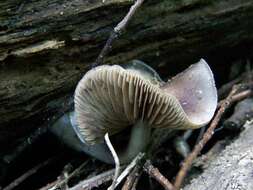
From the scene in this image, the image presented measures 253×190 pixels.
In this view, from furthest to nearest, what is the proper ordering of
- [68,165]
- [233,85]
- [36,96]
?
[233,85] < [68,165] < [36,96]

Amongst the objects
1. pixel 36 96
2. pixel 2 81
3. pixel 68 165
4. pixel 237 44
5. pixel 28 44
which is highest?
pixel 28 44

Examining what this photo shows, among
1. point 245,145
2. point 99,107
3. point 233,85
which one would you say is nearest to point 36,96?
point 99,107

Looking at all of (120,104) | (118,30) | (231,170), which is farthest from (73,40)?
(231,170)

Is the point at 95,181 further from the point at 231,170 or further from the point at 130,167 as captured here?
the point at 231,170

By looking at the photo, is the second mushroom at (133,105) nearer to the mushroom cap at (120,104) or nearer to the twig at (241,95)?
the mushroom cap at (120,104)

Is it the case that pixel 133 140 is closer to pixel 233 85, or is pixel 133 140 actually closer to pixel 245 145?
pixel 245 145

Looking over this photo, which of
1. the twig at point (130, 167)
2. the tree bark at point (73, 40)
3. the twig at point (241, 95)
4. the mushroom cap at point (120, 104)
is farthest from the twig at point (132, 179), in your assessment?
the twig at point (241, 95)
